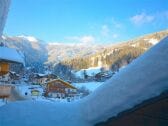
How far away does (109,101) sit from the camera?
3271mm

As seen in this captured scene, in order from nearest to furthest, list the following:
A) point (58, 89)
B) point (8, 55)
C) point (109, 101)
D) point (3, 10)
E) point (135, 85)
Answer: point (135, 85) → point (109, 101) → point (3, 10) → point (8, 55) → point (58, 89)

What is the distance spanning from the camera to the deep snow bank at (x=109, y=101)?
2.90 metres

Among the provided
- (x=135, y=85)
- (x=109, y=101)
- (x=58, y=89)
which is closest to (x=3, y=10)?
(x=109, y=101)

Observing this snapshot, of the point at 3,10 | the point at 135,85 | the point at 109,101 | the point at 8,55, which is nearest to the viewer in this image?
the point at 135,85

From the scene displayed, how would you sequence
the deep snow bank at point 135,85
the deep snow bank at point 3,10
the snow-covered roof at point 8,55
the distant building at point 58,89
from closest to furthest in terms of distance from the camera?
1. the deep snow bank at point 135,85
2. the deep snow bank at point 3,10
3. the snow-covered roof at point 8,55
4. the distant building at point 58,89

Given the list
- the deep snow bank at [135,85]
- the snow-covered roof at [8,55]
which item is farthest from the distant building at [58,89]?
the deep snow bank at [135,85]

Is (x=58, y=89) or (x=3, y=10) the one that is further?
(x=58, y=89)

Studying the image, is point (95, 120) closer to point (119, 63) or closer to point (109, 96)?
point (109, 96)

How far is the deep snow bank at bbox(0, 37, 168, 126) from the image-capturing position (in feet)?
9.53

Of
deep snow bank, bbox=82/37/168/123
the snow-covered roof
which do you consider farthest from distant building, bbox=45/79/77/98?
deep snow bank, bbox=82/37/168/123

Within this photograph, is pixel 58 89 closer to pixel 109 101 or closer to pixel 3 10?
pixel 3 10

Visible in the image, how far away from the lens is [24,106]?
4141 mm

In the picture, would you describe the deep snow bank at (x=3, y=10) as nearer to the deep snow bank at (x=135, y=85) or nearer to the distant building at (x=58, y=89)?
the deep snow bank at (x=135, y=85)

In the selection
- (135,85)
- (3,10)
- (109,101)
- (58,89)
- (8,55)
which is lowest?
(109,101)
